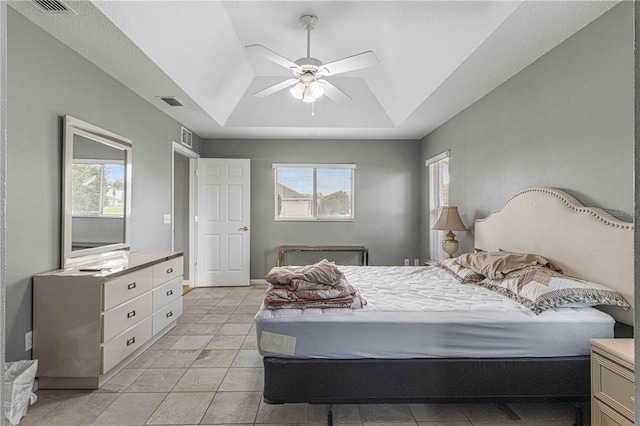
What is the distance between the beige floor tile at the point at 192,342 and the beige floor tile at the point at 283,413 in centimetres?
A: 118

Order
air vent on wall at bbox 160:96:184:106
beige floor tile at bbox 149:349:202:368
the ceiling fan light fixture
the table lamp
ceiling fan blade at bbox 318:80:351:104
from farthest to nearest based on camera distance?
the table lamp, air vent on wall at bbox 160:96:184:106, ceiling fan blade at bbox 318:80:351:104, the ceiling fan light fixture, beige floor tile at bbox 149:349:202:368

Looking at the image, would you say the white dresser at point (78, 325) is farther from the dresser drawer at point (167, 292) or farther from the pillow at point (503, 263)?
the pillow at point (503, 263)

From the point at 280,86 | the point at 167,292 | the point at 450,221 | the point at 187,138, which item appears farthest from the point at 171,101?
the point at 450,221

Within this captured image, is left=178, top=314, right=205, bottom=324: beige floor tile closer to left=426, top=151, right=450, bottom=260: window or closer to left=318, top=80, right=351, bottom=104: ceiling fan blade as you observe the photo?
left=318, top=80, right=351, bottom=104: ceiling fan blade

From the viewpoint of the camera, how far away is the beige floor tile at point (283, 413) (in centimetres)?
194

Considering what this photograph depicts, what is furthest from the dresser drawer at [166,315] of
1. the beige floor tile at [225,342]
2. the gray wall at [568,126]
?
the gray wall at [568,126]

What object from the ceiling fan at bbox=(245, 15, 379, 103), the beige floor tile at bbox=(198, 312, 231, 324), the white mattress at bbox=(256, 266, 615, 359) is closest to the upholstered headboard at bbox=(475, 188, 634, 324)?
the white mattress at bbox=(256, 266, 615, 359)

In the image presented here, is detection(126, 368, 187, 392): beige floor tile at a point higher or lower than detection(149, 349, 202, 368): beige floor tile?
lower

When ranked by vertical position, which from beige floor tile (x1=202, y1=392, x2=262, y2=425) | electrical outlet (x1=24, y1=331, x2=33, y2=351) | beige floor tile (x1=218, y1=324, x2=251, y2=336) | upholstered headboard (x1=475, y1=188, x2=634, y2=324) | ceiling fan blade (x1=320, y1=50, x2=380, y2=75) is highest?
ceiling fan blade (x1=320, y1=50, x2=380, y2=75)

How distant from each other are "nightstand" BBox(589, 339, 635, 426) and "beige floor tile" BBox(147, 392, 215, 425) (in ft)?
6.96

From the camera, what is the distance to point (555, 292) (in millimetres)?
1942

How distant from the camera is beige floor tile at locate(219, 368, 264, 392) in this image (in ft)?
7.52

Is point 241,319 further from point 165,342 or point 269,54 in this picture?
point 269,54

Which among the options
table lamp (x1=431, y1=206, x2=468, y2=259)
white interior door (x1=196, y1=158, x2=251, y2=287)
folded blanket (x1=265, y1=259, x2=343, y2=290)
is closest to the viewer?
folded blanket (x1=265, y1=259, x2=343, y2=290)
